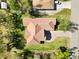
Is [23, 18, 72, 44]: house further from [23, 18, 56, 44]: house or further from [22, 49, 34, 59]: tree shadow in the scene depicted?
[22, 49, 34, 59]: tree shadow

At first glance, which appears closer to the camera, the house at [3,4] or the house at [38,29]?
the house at [38,29]

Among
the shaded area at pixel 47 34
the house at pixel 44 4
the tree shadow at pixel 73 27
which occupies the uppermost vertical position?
the house at pixel 44 4

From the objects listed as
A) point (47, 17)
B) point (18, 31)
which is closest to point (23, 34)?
point (18, 31)

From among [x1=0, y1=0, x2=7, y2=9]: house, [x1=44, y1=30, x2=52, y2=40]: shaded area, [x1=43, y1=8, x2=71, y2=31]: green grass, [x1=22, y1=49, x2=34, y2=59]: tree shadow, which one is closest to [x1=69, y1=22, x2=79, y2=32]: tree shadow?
[x1=43, y1=8, x2=71, y2=31]: green grass

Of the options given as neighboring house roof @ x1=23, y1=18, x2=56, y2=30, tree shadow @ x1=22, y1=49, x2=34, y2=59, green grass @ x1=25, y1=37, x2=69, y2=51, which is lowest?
tree shadow @ x1=22, y1=49, x2=34, y2=59

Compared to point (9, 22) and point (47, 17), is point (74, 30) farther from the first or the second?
point (9, 22)

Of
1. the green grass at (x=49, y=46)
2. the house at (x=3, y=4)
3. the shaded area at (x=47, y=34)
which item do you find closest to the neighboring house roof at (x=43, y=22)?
the shaded area at (x=47, y=34)

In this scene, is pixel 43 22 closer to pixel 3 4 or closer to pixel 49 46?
pixel 49 46

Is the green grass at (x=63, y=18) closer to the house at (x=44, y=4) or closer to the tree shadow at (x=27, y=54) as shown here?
the house at (x=44, y=4)
